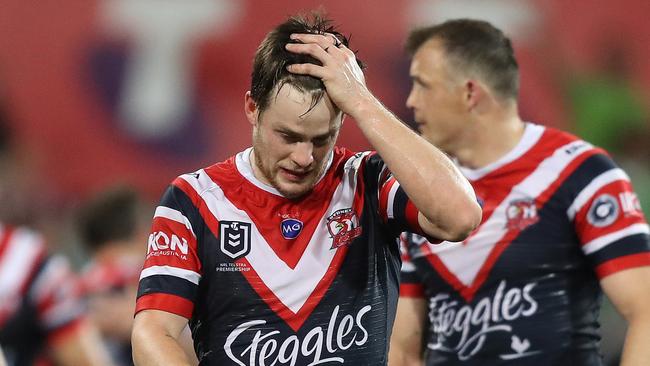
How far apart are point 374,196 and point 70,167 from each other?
5.70 m

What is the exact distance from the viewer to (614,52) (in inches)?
356

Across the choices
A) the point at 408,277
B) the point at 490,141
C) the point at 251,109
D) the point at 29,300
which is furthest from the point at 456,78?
the point at 29,300

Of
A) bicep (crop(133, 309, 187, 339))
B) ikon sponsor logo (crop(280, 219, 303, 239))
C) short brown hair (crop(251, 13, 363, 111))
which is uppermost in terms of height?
short brown hair (crop(251, 13, 363, 111))

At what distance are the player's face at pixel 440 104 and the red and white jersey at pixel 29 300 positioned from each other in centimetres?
196

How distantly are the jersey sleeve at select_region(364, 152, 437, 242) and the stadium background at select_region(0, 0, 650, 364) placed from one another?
491cm

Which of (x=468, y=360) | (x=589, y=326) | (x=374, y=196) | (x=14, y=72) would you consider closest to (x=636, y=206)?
(x=589, y=326)

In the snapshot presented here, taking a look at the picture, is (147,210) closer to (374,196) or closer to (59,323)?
(59,323)

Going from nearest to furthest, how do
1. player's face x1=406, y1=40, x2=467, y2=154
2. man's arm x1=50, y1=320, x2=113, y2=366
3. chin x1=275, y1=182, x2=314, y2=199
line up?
chin x1=275, y1=182, x2=314, y2=199 < player's face x1=406, y1=40, x2=467, y2=154 < man's arm x1=50, y1=320, x2=113, y2=366

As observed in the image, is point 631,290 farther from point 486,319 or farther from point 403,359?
point 403,359

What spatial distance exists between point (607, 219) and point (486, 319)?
59cm

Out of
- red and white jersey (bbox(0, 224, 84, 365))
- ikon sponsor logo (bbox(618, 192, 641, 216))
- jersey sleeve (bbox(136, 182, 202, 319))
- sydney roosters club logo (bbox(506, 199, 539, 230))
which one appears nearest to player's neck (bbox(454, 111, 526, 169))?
sydney roosters club logo (bbox(506, 199, 539, 230))

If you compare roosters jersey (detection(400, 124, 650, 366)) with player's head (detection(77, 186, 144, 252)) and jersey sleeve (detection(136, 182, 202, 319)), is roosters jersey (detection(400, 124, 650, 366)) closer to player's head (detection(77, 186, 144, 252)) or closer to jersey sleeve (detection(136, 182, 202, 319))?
jersey sleeve (detection(136, 182, 202, 319))

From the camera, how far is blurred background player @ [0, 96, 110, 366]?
5129 mm

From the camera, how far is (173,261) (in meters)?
3.09
